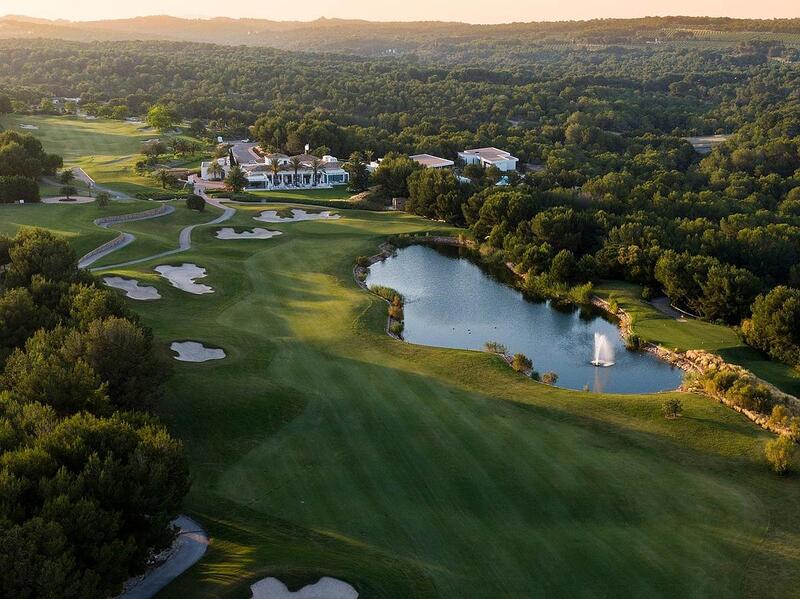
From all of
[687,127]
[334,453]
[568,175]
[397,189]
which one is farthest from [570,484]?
[687,127]

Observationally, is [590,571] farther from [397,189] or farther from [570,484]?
[397,189]

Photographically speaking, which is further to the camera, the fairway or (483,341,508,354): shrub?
(483,341,508,354): shrub

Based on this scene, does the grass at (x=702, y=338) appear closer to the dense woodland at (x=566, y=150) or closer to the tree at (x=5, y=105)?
the dense woodland at (x=566, y=150)

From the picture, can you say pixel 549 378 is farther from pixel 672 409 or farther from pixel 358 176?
pixel 358 176

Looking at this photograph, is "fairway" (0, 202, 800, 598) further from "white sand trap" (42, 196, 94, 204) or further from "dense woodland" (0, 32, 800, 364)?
"white sand trap" (42, 196, 94, 204)

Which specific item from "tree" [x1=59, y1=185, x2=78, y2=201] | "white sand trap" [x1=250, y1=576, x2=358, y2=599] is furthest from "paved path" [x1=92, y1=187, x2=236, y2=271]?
"white sand trap" [x1=250, y1=576, x2=358, y2=599]
